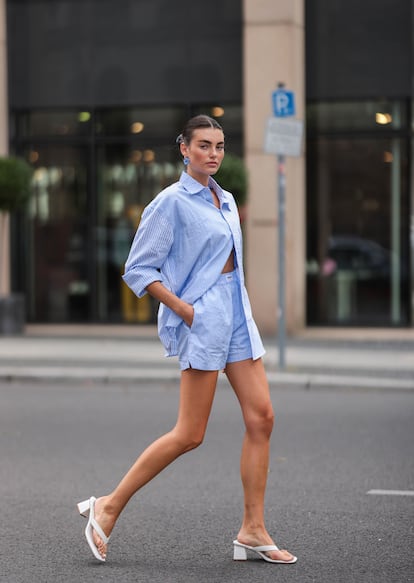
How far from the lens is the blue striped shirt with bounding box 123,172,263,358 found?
5.14 m

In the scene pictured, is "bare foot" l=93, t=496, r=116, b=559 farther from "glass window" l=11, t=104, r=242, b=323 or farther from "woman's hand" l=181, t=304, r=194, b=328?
"glass window" l=11, t=104, r=242, b=323

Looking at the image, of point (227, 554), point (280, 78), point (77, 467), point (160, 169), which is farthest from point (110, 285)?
point (227, 554)

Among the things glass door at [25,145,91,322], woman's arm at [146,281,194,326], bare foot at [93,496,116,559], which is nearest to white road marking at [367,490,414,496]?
bare foot at [93,496,116,559]

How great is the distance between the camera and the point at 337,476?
287 inches

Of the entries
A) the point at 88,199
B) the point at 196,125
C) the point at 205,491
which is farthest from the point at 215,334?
the point at 88,199

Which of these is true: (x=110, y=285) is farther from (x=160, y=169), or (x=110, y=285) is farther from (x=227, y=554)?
(x=227, y=554)

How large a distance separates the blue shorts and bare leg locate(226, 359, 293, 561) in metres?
0.08

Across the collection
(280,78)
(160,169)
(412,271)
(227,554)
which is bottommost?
(227,554)

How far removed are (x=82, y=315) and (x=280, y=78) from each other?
14.9 ft

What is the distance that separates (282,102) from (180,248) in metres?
7.86

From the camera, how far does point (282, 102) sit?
12.8 meters

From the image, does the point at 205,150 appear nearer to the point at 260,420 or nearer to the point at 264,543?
the point at 260,420

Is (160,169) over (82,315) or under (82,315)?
Result: over

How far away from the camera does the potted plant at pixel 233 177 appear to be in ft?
51.3
